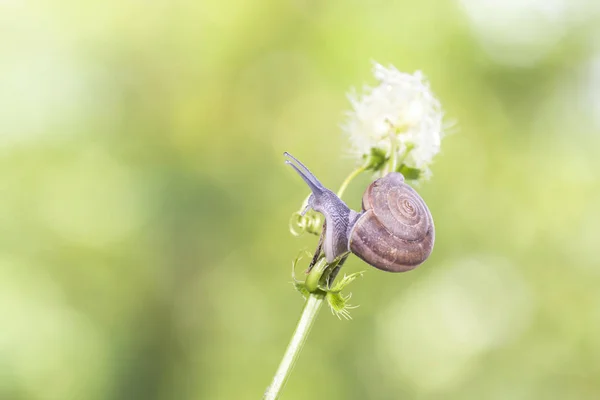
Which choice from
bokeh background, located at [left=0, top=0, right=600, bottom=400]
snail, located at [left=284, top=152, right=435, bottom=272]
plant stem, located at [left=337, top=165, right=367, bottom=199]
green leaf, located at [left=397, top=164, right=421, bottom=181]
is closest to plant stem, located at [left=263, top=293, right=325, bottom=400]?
snail, located at [left=284, top=152, right=435, bottom=272]

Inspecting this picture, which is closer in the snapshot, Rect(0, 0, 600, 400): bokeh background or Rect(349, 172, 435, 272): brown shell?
Rect(349, 172, 435, 272): brown shell

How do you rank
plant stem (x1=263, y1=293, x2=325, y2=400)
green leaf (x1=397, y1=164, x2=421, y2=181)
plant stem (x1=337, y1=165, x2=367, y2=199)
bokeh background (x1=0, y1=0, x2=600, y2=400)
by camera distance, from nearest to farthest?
1. plant stem (x1=263, y1=293, x2=325, y2=400)
2. plant stem (x1=337, y1=165, x2=367, y2=199)
3. green leaf (x1=397, y1=164, x2=421, y2=181)
4. bokeh background (x1=0, y1=0, x2=600, y2=400)

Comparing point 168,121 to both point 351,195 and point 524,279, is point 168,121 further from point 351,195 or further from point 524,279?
point 524,279

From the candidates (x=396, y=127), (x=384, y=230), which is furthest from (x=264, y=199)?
(x=384, y=230)

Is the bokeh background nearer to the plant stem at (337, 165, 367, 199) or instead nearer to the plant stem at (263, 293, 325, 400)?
the plant stem at (337, 165, 367, 199)

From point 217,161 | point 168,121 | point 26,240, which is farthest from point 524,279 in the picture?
point 26,240

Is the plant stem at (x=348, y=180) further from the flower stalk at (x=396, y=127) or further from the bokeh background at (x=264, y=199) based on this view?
the bokeh background at (x=264, y=199)

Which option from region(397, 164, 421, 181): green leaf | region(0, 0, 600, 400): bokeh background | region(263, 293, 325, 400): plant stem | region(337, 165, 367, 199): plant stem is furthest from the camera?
region(0, 0, 600, 400): bokeh background
